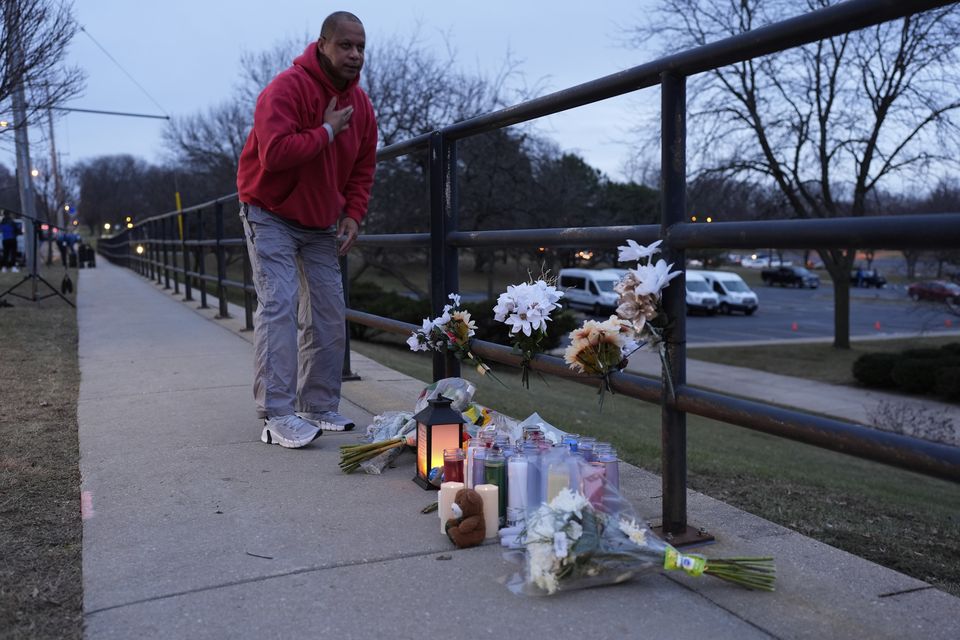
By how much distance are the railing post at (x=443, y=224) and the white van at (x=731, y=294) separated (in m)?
40.6

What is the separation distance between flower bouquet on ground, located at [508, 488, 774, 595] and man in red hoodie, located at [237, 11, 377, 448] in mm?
1801

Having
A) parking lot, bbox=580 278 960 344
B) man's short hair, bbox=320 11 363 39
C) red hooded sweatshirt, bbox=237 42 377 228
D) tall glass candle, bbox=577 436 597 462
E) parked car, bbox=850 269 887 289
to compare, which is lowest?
parking lot, bbox=580 278 960 344

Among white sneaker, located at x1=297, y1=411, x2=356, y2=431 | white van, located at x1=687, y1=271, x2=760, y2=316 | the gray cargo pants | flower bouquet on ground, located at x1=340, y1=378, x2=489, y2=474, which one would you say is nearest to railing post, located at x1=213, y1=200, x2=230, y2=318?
the gray cargo pants

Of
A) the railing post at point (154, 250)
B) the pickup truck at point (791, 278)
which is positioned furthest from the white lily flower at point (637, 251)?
the pickup truck at point (791, 278)

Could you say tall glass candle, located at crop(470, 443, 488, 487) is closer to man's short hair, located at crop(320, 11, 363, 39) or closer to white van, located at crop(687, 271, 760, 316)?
man's short hair, located at crop(320, 11, 363, 39)

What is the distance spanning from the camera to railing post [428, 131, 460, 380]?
4043mm

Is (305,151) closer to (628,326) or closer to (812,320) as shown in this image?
(628,326)

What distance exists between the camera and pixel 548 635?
1.99 metres

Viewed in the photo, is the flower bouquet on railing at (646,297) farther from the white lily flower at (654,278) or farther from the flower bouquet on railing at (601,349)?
the flower bouquet on railing at (601,349)

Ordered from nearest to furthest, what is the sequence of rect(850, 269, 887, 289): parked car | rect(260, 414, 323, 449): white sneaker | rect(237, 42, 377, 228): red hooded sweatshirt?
rect(237, 42, 377, 228): red hooded sweatshirt < rect(260, 414, 323, 449): white sneaker < rect(850, 269, 887, 289): parked car

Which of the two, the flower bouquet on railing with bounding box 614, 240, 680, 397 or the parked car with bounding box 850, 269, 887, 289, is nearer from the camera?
the flower bouquet on railing with bounding box 614, 240, 680, 397

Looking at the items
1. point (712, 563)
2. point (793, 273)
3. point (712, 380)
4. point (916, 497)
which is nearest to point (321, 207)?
point (712, 563)

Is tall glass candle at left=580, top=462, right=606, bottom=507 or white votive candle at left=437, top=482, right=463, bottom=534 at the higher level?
tall glass candle at left=580, top=462, right=606, bottom=507

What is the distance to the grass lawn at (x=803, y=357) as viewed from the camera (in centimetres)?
2166
